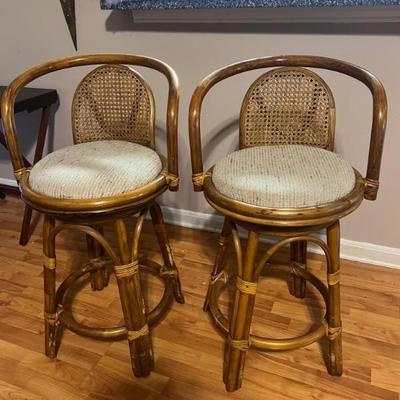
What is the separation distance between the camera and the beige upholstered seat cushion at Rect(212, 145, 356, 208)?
0.78 meters

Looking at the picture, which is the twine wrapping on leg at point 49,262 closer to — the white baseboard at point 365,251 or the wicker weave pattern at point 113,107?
the wicker weave pattern at point 113,107

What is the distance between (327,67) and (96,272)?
0.98 metres

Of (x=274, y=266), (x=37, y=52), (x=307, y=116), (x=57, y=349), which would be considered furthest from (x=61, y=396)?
(x=37, y=52)

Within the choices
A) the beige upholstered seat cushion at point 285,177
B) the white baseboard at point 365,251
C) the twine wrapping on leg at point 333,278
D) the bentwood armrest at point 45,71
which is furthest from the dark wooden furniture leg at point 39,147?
the twine wrapping on leg at point 333,278

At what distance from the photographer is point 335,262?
908 mm

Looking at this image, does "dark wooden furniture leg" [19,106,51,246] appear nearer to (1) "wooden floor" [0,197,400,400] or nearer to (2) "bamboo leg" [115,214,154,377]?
(1) "wooden floor" [0,197,400,400]

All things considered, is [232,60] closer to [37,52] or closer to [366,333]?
[37,52]

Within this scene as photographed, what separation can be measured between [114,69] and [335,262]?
32.2 inches

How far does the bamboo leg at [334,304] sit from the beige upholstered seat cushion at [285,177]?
12 centimetres

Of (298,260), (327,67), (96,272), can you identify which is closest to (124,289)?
(96,272)

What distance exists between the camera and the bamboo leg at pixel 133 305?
91 cm

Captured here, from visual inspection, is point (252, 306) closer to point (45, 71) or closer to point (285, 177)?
point (285, 177)

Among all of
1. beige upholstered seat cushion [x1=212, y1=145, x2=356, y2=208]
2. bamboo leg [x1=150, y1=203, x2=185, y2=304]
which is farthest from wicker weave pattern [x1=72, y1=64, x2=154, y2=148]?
beige upholstered seat cushion [x1=212, y1=145, x2=356, y2=208]

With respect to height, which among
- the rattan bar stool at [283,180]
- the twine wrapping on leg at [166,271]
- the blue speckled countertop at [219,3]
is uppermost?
the blue speckled countertop at [219,3]
